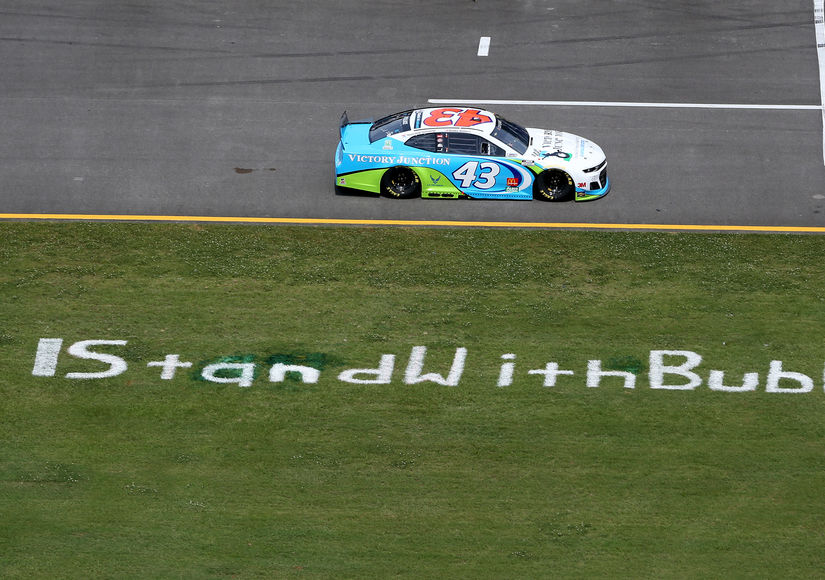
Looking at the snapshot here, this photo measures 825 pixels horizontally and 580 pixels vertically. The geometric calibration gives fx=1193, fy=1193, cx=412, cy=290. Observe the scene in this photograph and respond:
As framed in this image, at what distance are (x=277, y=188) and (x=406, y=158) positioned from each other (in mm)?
2582

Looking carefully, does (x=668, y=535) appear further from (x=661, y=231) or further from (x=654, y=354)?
(x=661, y=231)

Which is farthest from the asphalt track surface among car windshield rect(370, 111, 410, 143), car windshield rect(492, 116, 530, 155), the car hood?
car windshield rect(370, 111, 410, 143)

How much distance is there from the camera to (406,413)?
16.5 meters

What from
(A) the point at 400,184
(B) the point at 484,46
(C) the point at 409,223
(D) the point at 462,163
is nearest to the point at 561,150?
(D) the point at 462,163

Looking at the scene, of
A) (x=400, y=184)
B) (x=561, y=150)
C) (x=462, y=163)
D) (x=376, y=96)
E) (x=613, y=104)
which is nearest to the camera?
(x=462, y=163)

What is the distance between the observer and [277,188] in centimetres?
2247

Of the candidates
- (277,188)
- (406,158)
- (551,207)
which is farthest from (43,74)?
(551,207)

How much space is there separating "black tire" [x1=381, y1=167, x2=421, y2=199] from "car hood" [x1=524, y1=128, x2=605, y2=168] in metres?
2.10

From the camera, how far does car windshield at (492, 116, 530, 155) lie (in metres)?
21.9

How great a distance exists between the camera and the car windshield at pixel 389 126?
22.0 metres

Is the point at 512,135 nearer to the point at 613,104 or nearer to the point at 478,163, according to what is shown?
the point at 478,163

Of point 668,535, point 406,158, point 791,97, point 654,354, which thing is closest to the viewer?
point 668,535

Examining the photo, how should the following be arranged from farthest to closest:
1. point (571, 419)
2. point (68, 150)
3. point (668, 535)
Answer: point (68, 150) → point (571, 419) → point (668, 535)

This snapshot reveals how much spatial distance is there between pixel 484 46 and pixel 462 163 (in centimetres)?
663
